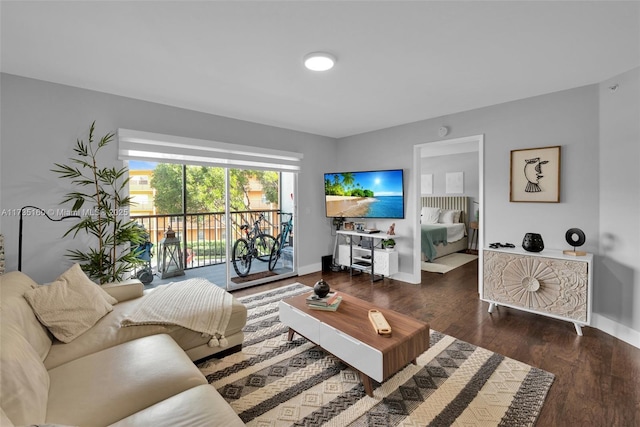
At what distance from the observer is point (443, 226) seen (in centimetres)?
591

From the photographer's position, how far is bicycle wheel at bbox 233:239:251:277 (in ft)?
14.8

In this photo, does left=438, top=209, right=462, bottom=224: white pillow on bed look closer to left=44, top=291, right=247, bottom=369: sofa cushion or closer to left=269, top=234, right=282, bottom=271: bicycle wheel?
left=269, top=234, right=282, bottom=271: bicycle wheel

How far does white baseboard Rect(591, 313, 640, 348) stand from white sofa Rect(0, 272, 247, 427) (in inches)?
132

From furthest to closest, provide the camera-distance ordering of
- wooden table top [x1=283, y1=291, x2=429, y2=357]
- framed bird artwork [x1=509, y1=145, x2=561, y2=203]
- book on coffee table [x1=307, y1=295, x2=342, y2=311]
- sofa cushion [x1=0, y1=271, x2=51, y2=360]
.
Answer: framed bird artwork [x1=509, y1=145, x2=561, y2=203], book on coffee table [x1=307, y1=295, x2=342, y2=311], wooden table top [x1=283, y1=291, x2=429, y2=357], sofa cushion [x1=0, y1=271, x2=51, y2=360]

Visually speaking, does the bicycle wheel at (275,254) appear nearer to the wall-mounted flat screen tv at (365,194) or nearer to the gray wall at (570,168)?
the wall-mounted flat screen tv at (365,194)

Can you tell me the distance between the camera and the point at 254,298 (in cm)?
357

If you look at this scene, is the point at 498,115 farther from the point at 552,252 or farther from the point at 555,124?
the point at 552,252

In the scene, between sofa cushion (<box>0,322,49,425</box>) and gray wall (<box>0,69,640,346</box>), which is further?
gray wall (<box>0,69,640,346</box>)

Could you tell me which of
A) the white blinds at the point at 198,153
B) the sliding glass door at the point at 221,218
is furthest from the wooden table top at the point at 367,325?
the white blinds at the point at 198,153

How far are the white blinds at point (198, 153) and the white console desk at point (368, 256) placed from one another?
5.22ft

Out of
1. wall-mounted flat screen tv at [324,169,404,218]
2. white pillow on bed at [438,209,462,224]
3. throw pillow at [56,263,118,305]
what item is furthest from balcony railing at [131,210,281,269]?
white pillow on bed at [438,209,462,224]

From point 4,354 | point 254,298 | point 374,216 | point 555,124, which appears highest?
point 555,124

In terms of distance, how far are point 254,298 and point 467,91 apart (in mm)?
3459

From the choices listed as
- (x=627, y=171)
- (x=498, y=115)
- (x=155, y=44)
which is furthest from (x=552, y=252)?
(x=155, y=44)
